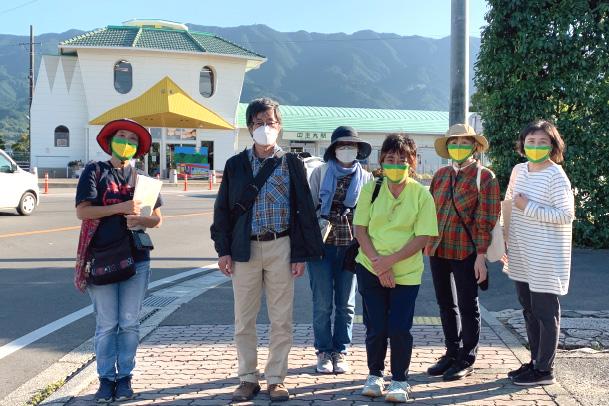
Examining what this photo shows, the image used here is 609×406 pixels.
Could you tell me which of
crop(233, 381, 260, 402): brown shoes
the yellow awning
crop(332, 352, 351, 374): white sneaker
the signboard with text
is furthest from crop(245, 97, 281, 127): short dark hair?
the signboard with text

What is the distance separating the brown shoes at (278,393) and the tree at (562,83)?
28.8 feet

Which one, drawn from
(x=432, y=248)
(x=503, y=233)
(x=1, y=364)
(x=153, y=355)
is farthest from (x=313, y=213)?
(x=1, y=364)

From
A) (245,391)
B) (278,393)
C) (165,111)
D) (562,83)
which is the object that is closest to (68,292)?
(245,391)

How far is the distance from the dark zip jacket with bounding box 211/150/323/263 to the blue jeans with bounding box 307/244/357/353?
21.7 inches

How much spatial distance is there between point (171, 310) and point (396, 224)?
376 cm

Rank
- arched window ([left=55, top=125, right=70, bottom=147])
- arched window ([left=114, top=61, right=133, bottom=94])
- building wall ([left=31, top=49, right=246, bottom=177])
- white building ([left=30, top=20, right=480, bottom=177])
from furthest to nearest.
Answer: arched window ([left=55, top=125, right=70, bottom=147]) → arched window ([left=114, top=61, right=133, bottom=94]) → building wall ([left=31, top=49, right=246, bottom=177]) → white building ([left=30, top=20, right=480, bottom=177])

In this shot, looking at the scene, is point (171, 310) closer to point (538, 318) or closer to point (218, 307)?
point (218, 307)

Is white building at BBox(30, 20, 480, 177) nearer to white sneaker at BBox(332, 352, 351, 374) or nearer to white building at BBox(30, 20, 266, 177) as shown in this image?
white building at BBox(30, 20, 266, 177)

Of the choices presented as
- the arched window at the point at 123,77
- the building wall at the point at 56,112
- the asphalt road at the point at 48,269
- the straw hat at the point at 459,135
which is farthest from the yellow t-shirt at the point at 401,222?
the building wall at the point at 56,112

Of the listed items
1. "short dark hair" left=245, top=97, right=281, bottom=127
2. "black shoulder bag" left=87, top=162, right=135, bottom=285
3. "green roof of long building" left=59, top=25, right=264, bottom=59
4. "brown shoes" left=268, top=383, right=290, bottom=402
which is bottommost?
"brown shoes" left=268, top=383, right=290, bottom=402

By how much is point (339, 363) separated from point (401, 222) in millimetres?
1398

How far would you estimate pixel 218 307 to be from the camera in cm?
754

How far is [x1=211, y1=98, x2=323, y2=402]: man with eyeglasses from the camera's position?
14.7ft

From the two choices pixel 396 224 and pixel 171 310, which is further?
pixel 171 310
